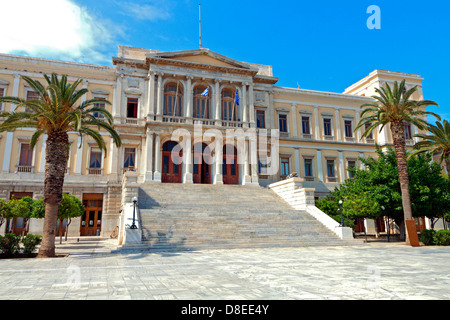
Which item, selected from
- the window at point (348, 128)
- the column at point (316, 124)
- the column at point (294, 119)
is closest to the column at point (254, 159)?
the column at point (294, 119)

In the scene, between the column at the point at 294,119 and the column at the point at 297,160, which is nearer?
the column at the point at 297,160

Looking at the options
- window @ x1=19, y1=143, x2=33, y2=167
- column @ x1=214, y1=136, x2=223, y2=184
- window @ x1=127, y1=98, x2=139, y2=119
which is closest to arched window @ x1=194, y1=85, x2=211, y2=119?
column @ x1=214, y1=136, x2=223, y2=184

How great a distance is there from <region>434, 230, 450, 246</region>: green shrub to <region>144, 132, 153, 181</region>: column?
67.5 ft

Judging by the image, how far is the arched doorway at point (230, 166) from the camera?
1216 inches

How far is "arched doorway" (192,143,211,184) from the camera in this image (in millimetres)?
29859

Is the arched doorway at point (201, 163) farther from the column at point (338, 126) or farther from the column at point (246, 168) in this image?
the column at point (338, 126)

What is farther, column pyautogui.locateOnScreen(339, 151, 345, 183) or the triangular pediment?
column pyautogui.locateOnScreen(339, 151, 345, 183)

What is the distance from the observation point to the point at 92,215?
88.6ft

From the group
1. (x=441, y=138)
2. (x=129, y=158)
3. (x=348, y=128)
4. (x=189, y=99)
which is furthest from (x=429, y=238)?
(x=129, y=158)

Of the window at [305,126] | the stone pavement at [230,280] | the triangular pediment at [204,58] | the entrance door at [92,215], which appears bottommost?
the stone pavement at [230,280]

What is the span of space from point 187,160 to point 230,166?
4.61 meters

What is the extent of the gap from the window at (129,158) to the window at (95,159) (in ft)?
6.89

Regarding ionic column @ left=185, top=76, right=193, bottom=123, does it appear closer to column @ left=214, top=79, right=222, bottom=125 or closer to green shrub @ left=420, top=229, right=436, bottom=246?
column @ left=214, top=79, right=222, bottom=125
